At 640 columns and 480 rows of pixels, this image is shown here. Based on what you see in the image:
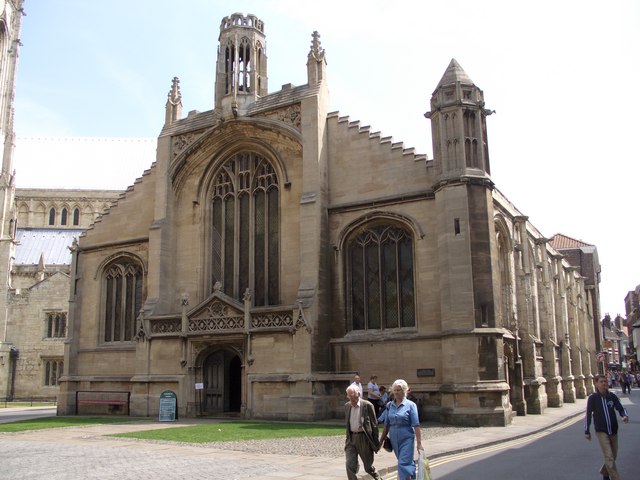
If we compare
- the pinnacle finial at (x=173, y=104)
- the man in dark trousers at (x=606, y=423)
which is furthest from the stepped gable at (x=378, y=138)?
the man in dark trousers at (x=606, y=423)

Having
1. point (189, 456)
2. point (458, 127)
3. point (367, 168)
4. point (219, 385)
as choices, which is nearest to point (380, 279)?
point (367, 168)

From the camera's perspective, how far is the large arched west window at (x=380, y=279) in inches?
963

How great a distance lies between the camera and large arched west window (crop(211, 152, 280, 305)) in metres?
27.5

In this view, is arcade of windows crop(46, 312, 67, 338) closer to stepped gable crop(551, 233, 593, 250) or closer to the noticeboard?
the noticeboard

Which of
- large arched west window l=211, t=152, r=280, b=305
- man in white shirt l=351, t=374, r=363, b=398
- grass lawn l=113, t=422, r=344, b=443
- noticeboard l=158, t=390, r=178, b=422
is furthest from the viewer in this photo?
large arched west window l=211, t=152, r=280, b=305

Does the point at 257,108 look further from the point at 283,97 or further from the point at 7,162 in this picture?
the point at 7,162

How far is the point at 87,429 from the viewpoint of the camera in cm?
2130

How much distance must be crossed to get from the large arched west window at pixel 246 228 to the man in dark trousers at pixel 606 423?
17.5 meters

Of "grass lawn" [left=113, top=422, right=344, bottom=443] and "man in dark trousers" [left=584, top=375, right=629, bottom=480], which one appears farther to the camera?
"grass lawn" [left=113, top=422, right=344, bottom=443]

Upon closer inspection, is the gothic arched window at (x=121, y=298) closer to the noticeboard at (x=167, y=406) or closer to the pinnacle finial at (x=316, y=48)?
the noticeboard at (x=167, y=406)

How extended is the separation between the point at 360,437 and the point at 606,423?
407 centimetres

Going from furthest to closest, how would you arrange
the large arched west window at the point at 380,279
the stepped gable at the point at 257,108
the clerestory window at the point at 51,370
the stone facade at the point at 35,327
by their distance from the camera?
the clerestory window at the point at 51,370 < the stone facade at the point at 35,327 < the stepped gable at the point at 257,108 < the large arched west window at the point at 380,279

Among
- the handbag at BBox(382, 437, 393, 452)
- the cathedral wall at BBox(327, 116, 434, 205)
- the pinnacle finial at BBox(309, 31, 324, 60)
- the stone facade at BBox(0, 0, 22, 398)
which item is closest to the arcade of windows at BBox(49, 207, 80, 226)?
the stone facade at BBox(0, 0, 22, 398)

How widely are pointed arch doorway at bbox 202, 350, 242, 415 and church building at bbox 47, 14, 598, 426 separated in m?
0.07
